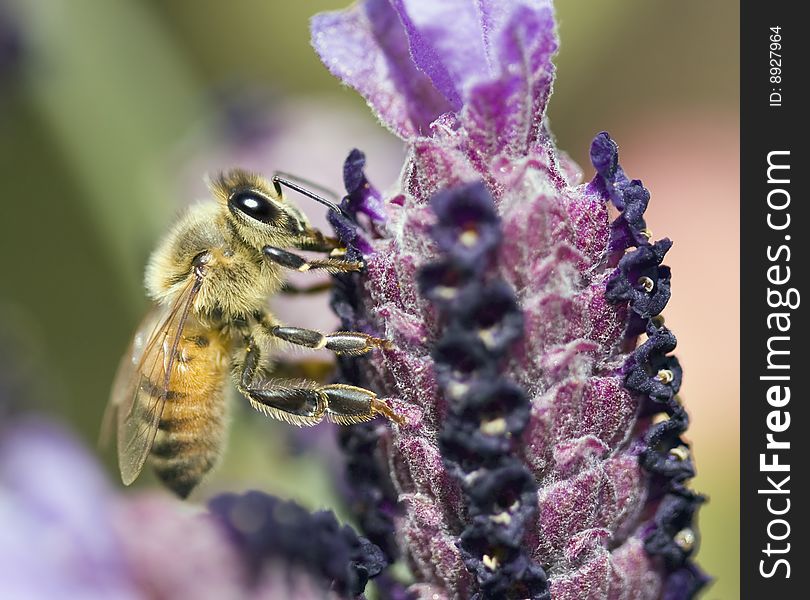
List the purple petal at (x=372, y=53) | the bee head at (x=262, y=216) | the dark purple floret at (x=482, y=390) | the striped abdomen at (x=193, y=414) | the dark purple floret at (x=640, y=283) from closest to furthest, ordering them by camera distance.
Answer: the dark purple floret at (x=482, y=390)
the dark purple floret at (x=640, y=283)
the purple petal at (x=372, y=53)
the bee head at (x=262, y=216)
the striped abdomen at (x=193, y=414)

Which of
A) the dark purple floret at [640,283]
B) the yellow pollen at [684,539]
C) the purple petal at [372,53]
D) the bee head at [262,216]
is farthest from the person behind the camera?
the bee head at [262,216]

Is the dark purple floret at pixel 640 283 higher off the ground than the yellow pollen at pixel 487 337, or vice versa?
the dark purple floret at pixel 640 283

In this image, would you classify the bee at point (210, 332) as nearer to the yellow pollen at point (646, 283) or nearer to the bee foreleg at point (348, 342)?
the bee foreleg at point (348, 342)

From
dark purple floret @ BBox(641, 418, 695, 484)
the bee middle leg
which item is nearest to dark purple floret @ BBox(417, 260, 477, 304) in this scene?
the bee middle leg

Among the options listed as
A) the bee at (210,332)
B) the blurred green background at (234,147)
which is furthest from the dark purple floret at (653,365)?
the blurred green background at (234,147)

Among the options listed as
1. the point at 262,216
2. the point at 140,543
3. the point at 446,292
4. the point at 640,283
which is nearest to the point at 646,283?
the point at 640,283

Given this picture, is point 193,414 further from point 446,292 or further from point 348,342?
point 446,292

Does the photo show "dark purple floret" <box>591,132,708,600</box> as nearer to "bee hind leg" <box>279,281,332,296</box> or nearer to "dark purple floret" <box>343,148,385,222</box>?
"dark purple floret" <box>343,148,385,222</box>
